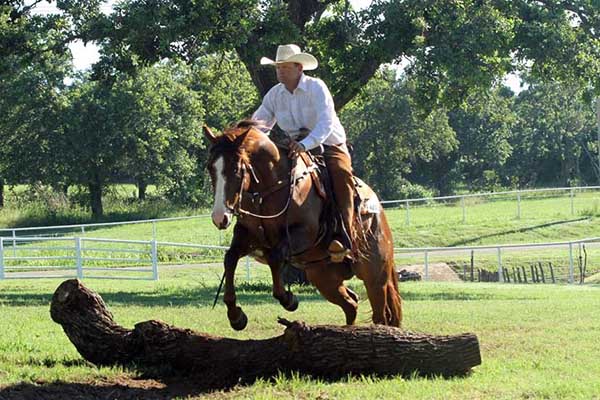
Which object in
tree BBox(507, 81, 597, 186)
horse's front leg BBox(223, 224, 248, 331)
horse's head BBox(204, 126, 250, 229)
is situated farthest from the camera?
tree BBox(507, 81, 597, 186)

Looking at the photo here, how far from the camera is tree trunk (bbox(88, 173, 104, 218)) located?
47781mm

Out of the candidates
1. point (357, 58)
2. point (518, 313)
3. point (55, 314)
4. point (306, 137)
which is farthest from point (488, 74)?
point (55, 314)

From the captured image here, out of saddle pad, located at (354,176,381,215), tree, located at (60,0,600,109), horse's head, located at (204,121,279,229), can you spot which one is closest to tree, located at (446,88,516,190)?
tree, located at (60,0,600,109)

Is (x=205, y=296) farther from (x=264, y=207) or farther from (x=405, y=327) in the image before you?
(x=264, y=207)

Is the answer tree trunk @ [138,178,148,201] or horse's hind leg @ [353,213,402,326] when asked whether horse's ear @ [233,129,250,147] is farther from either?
tree trunk @ [138,178,148,201]

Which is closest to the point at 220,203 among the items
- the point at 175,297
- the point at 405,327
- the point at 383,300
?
the point at 383,300

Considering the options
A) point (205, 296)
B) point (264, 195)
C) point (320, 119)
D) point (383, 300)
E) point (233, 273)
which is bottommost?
point (205, 296)

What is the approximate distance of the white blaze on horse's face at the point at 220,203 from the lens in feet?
27.3

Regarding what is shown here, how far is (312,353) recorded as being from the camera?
8.78 m

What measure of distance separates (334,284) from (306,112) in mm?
1924

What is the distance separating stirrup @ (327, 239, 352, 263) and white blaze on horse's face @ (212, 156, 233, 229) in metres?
Result: 1.63

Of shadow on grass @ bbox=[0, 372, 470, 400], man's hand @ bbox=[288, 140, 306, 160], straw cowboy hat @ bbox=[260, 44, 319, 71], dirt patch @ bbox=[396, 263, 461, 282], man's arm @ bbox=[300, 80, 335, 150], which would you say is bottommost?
dirt patch @ bbox=[396, 263, 461, 282]

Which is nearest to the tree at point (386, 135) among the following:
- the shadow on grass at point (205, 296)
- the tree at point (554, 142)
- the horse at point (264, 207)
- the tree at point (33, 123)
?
the tree at point (554, 142)

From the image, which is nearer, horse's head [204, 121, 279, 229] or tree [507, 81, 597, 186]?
horse's head [204, 121, 279, 229]
